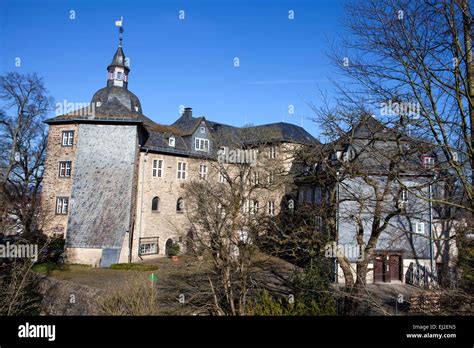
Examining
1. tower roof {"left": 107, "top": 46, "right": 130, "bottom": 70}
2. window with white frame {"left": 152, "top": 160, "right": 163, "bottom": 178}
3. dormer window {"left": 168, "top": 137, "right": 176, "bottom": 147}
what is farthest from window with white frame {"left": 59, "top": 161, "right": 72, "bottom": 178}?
tower roof {"left": 107, "top": 46, "right": 130, "bottom": 70}

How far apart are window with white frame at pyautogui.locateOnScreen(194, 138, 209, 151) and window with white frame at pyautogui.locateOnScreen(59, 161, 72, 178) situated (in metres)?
9.61

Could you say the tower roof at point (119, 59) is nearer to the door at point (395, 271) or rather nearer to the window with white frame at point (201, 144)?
the window with white frame at point (201, 144)

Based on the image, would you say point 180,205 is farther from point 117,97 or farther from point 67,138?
point 117,97

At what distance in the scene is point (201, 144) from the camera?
92.0 ft

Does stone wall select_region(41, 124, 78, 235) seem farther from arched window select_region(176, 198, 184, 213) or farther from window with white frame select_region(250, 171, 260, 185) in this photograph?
window with white frame select_region(250, 171, 260, 185)

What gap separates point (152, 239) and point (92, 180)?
19.5ft

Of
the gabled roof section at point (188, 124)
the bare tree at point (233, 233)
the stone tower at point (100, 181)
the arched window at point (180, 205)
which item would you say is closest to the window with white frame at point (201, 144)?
the gabled roof section at point (188, 124)

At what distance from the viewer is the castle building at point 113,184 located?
2141 centimetres

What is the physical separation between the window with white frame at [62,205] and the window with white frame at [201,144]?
34.5ft

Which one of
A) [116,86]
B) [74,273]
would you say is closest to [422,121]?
[74,273]

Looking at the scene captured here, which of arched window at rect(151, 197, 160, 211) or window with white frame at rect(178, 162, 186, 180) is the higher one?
window with white frame at rect(178, 162, 186, 180)

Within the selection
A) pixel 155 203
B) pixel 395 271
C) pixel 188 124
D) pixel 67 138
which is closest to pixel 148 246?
pixel 155 203

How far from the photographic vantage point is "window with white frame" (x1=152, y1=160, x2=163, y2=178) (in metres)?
25.2
